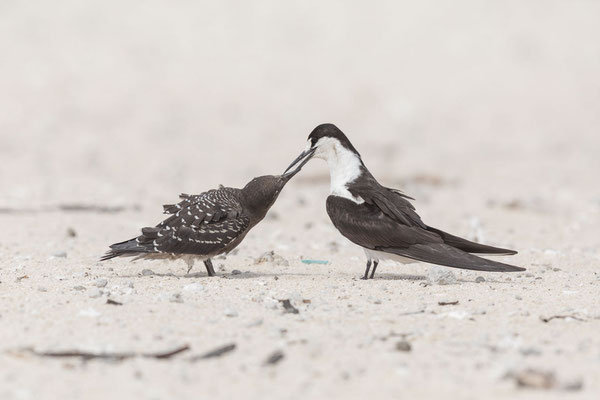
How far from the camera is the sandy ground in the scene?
4184 mm

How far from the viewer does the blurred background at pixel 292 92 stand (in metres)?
14.9

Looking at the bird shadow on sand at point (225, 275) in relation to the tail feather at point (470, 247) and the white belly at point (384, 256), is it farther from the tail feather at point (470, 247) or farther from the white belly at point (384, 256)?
the tail feather at point (470, 247)

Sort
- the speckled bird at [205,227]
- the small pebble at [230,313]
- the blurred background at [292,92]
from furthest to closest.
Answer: the blurred background at [292,92]
the speckled bird at [205,227]
the small pebble at [230,313]

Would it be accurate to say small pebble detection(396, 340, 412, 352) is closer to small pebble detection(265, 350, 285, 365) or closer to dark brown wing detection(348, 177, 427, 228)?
small pebble detection(265, 350, 285, 365)

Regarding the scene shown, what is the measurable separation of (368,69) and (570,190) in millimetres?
8416

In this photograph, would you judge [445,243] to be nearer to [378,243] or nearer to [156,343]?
[378,243]

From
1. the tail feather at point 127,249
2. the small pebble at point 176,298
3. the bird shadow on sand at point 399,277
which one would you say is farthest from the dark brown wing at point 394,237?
the small pebble at point 176,298

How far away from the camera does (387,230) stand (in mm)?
Answer: 6461

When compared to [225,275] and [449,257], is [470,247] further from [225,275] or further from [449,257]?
[225,275]

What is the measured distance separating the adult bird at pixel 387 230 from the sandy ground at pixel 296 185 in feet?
0.60

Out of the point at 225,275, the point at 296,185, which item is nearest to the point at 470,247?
the point at 225,275

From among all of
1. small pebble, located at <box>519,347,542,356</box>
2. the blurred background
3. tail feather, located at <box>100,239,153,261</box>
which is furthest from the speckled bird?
the blurred background

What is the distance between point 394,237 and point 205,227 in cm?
137

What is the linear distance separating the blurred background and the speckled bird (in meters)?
5.17
